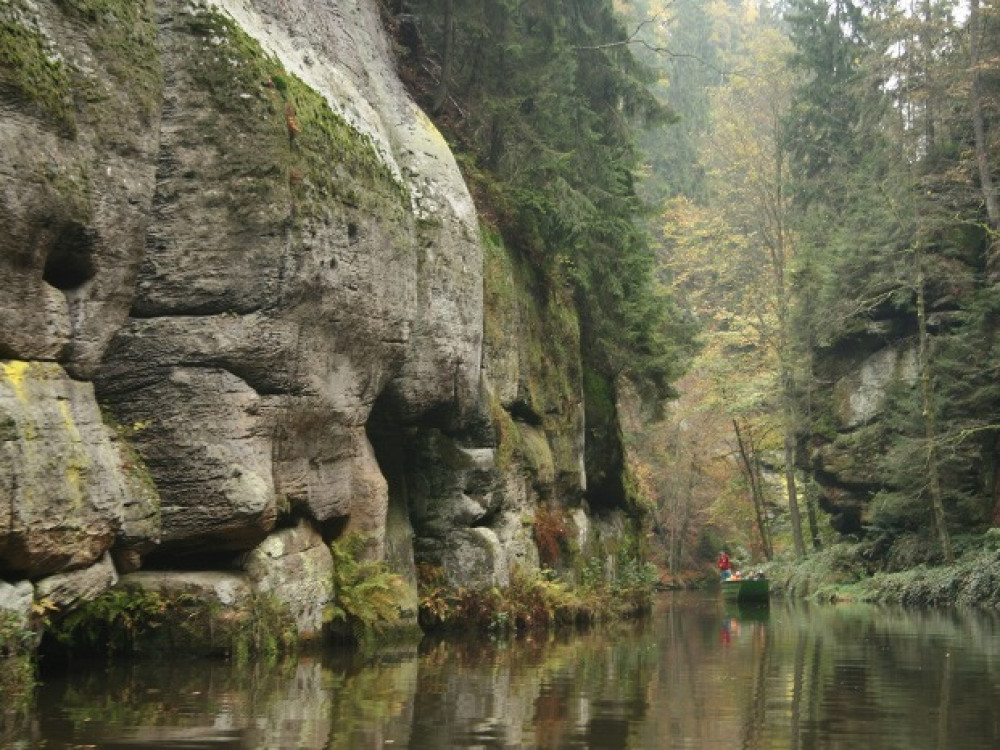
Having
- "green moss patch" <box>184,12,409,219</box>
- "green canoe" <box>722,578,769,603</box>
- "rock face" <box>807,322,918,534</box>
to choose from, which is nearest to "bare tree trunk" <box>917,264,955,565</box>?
"rock face" <box>807,322,918,534</box>

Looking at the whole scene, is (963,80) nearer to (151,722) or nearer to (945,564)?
(945,564)

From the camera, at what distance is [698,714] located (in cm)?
897

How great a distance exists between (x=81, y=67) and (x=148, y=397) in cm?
372

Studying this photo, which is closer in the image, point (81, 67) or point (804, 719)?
point (804, 719)

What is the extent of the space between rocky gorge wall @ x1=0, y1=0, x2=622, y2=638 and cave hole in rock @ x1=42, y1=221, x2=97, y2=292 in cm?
3

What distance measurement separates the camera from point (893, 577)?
33531 millimetres

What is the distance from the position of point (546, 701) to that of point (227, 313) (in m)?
6.60

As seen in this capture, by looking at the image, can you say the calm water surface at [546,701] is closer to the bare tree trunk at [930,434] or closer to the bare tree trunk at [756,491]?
the bare tree trunk at [930,434]

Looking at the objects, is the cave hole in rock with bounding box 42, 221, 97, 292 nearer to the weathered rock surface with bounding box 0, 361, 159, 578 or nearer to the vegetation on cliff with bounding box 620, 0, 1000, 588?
the weathered rock surface with bounding box 0, 361, 159, 578

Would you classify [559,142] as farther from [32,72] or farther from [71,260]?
[32,72]

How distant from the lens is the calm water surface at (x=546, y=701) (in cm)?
742

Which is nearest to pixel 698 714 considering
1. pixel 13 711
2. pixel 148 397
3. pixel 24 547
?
pixel 13 711

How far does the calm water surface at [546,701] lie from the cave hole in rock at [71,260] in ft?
12.9

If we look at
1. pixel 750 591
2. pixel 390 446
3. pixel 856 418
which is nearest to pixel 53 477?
pixel 390 446
